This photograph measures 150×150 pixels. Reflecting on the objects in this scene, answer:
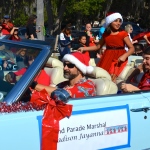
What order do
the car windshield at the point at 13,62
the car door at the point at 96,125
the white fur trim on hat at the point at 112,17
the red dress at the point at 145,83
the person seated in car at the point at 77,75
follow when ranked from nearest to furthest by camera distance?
the car door at the point at 96,125 → the car windshield at the point at 13,62 → the person seated in car at the point at 77,75 → the red dress at the point at 145,83 → the white fur trim on hat at the point at 112,17

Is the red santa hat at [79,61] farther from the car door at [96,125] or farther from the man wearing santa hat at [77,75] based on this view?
the car door at [96,125]

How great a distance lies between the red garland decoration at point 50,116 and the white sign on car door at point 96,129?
0.04 m

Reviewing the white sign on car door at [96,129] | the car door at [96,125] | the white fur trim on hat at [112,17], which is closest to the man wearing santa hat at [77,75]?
the car door at [96,125]

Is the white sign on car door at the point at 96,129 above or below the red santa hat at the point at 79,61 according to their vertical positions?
below

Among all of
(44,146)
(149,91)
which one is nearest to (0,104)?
(44,146)

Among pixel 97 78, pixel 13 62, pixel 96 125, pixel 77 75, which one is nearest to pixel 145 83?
pixel 97 78

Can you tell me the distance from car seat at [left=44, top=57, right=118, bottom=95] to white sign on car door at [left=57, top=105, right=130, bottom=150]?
1.40 feet

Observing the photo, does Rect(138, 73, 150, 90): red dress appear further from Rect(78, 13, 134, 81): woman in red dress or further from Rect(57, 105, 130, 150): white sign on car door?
Rect(78, 13, 134, 81): woman in red dress

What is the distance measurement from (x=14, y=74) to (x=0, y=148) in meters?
0.69

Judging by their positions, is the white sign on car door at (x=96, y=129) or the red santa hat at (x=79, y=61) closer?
the white sign on car door at (x=96, y=129)

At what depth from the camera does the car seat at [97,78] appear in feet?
12.7

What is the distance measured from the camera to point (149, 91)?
3871 mm

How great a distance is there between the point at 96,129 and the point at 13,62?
2.93 ft

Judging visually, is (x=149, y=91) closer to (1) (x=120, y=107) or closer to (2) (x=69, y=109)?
(1) (x=120, y=107)
